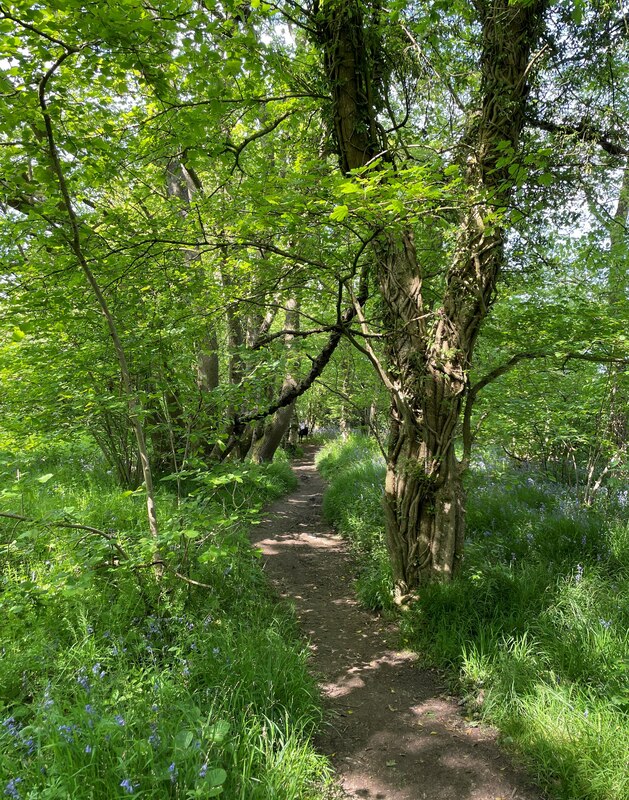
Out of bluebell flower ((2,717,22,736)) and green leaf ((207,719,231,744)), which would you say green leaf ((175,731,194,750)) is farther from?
bluebell flower ((2,717,22,736))

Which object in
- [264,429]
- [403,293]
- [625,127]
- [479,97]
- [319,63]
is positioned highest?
[319,63]

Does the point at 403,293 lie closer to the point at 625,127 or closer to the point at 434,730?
the point at 625,127

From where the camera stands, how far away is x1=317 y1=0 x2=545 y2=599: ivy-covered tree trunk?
148 inches

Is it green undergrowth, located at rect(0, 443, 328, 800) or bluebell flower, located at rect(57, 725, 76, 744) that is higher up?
bluebell flower, located at rect(57, 725, 76, 744)

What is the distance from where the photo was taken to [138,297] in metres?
4.03

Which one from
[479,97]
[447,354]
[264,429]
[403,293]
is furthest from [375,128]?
[264,429]

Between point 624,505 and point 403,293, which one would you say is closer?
point 403,293

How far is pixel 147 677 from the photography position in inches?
106

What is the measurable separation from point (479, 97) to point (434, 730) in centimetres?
513

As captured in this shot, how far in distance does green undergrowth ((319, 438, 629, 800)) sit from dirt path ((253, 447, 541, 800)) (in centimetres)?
20

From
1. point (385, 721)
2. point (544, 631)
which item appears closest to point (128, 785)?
point (385, 721)

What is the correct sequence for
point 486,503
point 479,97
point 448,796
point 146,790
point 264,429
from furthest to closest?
point 264,429
point 486,503
point 479,97
point 448,796
point 146,790

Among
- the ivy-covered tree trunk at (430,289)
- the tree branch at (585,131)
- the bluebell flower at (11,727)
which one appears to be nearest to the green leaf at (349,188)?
the ivy-covered tree trunk at (430,289)

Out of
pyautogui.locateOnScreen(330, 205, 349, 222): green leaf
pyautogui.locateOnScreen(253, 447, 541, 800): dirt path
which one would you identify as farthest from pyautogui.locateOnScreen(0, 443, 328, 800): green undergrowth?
pyautogui.locateOnScreen(330, 205, 349, 222): green leaf
